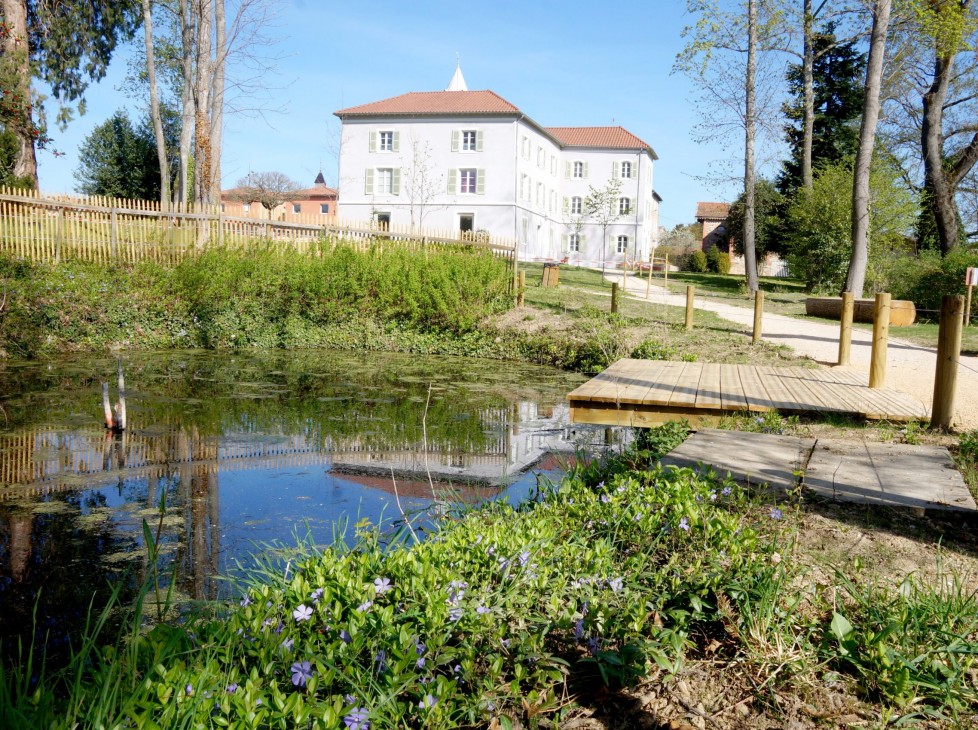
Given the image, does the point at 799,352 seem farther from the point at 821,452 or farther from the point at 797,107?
the point at 797,107

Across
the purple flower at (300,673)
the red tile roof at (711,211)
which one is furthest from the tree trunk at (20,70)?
the red tile roof at (711,211)

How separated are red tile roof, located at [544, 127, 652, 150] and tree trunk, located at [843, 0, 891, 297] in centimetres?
4063

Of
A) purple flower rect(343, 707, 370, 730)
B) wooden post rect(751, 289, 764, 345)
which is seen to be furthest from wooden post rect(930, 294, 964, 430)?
wooden post rect(751, 289, 764, 345)

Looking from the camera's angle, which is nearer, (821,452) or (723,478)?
(723,478)

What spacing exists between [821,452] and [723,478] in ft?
3.90

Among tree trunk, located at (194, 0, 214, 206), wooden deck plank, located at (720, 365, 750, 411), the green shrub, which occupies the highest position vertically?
tree trunk, located at (194, 0, 214, 206)

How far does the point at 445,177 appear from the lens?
160 ft

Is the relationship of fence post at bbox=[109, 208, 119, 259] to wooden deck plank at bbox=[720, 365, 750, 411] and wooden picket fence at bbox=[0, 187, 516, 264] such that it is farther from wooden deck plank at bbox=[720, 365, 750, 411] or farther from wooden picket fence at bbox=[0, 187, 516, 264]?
wooden deck plank at bbox=[720, 365, 750, 411]

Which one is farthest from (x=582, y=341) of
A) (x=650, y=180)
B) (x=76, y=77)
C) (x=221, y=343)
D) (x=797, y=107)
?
(x=650, y=180)

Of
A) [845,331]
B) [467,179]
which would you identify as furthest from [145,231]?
[467,179]

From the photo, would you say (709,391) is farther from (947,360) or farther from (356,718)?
(356,718)

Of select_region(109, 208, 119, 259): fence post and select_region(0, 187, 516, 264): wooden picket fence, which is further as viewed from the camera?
select_region(109, 208, 119, 259): fence post

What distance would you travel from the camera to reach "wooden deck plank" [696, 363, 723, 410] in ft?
23.7

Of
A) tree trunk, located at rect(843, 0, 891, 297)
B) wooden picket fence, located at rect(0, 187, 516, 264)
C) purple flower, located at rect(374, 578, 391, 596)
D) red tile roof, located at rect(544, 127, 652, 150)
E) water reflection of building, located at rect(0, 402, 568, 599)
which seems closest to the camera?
purple flower, located at rect(374, 578, 391, 596)
